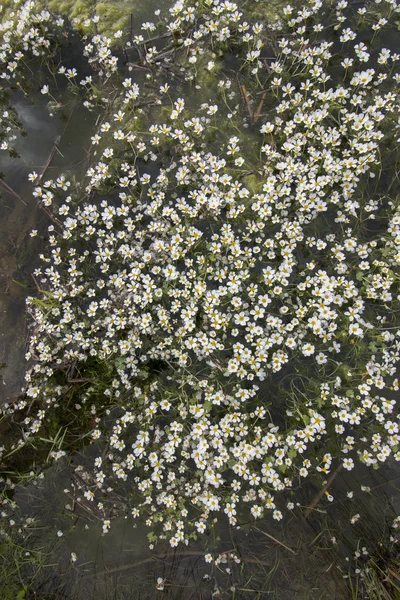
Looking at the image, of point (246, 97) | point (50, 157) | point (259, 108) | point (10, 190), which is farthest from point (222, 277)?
point (10, 190)

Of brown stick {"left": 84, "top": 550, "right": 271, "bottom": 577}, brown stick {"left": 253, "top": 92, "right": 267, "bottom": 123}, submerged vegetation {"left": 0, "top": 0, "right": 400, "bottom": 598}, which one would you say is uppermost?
brown stick {"left": 253, "top": 92, "right": 267, "bottom": 123}

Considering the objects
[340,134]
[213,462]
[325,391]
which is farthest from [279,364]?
[340,134]

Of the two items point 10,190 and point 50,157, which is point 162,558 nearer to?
point 10,190

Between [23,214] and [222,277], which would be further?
[23,214]

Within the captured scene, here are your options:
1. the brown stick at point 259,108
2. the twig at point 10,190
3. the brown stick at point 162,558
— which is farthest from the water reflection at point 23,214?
the brown stick at point 162,558

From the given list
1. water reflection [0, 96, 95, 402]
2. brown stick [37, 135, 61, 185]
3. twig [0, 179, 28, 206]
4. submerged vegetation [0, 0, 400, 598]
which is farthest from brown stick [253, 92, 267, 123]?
twig [0, 179, 28, 206]

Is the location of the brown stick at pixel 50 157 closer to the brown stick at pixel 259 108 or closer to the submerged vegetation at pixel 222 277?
Result: the submerged vegetation at pixel 222 277

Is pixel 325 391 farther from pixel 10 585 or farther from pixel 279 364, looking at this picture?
pixel 10 585

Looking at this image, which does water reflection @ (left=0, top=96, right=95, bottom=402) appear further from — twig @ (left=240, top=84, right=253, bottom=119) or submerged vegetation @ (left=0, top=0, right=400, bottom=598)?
twig @ (left=240, top=84, right=253, bottom=119)
